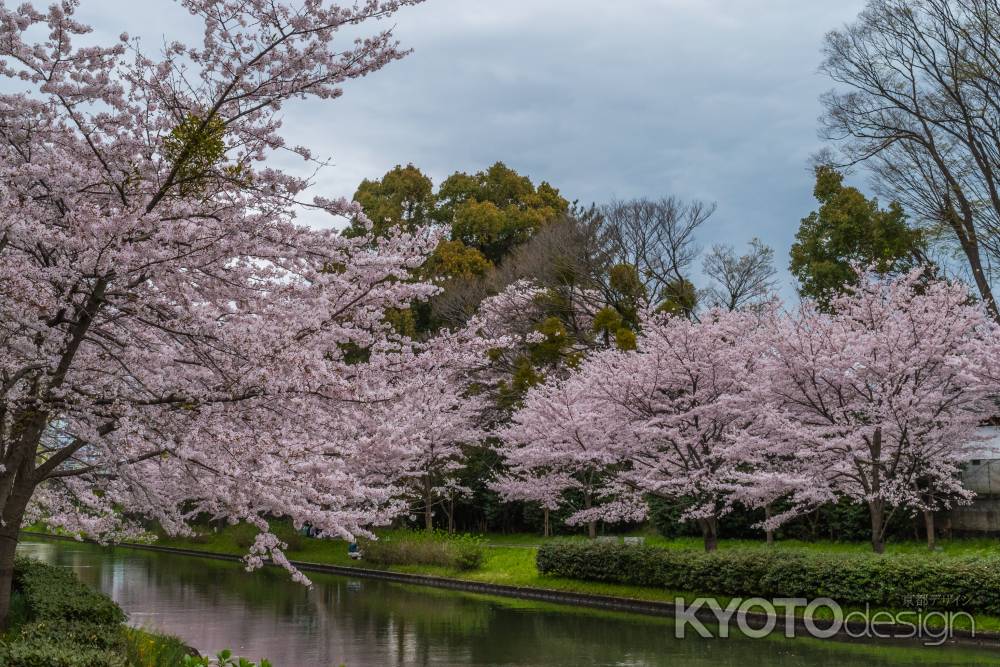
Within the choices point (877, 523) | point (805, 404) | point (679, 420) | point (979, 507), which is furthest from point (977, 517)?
point (679, 420)

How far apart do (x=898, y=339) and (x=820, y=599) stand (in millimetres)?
5793

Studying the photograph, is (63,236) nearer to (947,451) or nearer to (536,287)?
(947,451)

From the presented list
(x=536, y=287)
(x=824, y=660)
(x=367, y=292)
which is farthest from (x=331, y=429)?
(x=536, y=287)

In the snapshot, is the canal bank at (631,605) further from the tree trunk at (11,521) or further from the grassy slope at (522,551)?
the tree trunk at (11,521)

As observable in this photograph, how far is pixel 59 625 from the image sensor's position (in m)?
8.94

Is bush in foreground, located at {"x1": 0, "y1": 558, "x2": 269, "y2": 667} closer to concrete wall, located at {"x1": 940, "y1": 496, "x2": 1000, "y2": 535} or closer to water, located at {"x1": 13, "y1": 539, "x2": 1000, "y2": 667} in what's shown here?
water, located at {"x1": 13, "y1": 539, "x2": 1000, "y2": 667}

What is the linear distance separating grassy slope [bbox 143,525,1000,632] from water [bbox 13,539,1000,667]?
1174mm

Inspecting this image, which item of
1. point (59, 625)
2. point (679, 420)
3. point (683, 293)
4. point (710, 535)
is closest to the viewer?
point (59, 625)

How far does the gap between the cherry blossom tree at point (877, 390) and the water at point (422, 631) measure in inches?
192

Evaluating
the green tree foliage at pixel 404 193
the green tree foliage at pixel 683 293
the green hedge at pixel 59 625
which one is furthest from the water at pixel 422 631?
the green tree foliage at pixel 404 193

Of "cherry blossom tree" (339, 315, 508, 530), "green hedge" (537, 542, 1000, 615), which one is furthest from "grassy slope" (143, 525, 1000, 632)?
"cherry blossom tree" (339, 315, 508, 530)

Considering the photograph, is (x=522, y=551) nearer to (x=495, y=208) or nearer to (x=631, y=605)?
(x=631, y=605)

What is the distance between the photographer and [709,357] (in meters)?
21.5

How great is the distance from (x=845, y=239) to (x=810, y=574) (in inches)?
870
